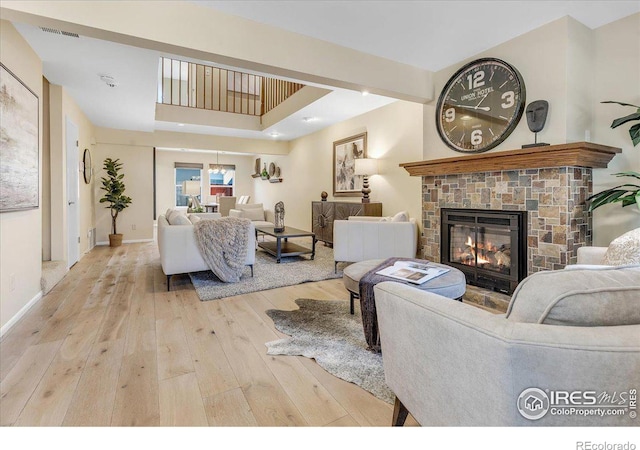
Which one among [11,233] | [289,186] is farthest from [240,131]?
[11,233]

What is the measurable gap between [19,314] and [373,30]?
386cm

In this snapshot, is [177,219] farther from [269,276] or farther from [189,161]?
[189,161]

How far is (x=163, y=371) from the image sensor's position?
1.86 metres

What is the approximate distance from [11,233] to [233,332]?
195cm

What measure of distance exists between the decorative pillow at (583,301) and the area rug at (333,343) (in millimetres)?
1007

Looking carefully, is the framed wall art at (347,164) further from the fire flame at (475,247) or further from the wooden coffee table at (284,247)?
the fire flame at (475,247)

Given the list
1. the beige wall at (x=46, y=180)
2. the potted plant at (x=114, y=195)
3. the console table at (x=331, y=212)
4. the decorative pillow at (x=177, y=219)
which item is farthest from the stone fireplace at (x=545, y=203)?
the potted plant at (x=114, y=195)

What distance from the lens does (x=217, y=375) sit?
182cm

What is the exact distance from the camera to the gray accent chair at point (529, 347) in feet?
2.38

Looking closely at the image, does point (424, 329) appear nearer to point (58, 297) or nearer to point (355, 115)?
point (58, 297)

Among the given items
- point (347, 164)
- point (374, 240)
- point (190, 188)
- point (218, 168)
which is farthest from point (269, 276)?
point (218, 168)

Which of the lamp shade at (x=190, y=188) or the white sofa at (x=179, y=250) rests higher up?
the lamp shade at (x=190, y=188)

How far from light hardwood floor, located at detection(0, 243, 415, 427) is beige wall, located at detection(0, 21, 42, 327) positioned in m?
0.18
